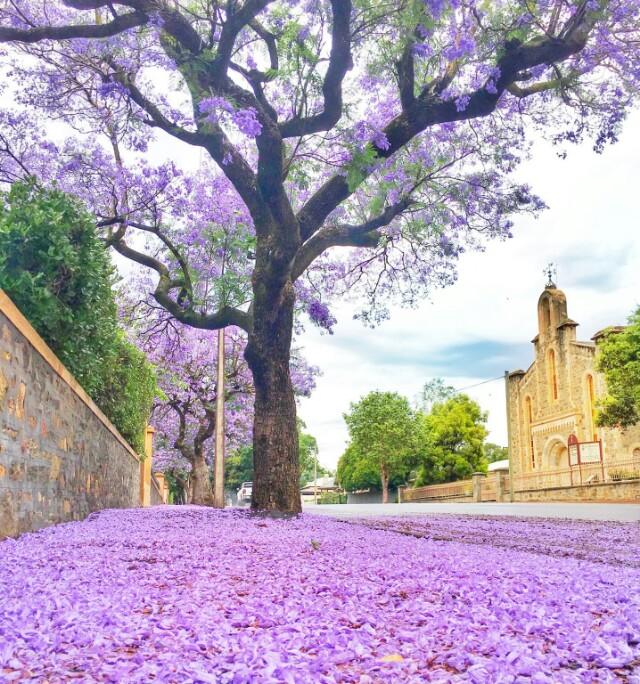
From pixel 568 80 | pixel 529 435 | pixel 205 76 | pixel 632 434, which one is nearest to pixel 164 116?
pixel 205 76

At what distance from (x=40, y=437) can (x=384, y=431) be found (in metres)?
41.4

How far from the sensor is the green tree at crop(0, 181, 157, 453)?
18.3 feet

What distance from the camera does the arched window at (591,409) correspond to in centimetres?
3463

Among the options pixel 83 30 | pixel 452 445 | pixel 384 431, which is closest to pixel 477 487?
pixel 384 431

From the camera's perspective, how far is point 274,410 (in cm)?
847

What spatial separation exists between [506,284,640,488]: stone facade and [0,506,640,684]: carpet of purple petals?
101 ft

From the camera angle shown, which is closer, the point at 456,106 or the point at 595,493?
the point at 456,106

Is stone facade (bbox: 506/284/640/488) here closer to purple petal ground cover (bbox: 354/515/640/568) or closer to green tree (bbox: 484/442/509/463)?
purple petal ground cover (bbox: 354/515/640/568)

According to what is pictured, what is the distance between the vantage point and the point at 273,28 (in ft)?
26.8

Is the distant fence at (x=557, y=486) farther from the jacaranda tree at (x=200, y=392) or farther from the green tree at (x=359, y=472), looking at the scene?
the jacaranda tree at (x=200, y=392)

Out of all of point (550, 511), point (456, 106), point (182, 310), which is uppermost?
point (456, 106)

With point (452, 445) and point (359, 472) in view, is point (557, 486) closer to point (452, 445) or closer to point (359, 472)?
point (452, 445)

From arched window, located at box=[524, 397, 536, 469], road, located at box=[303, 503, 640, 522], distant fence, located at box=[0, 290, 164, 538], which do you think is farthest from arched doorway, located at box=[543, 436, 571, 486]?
distant fence, located at box=[0, 290, 164, 538]

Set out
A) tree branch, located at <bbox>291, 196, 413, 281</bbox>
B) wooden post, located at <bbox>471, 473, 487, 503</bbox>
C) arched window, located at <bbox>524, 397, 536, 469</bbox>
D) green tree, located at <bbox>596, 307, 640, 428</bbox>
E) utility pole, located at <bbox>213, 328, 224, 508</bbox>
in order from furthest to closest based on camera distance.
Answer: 1. arched window, located at <bbox>524, 397, 536, 469</bbox>
2. wooden post, located at <bbox>471, 473, 487, 503</bbox>
3. green tree, located at <bbox>596, 307, 640, 428</bbox>
4. utility pole, located at <bbox>213, 328, 224, 508</bbox>
5. tree branch, located at <bbox>291, 196, 413, 281</bbox>
